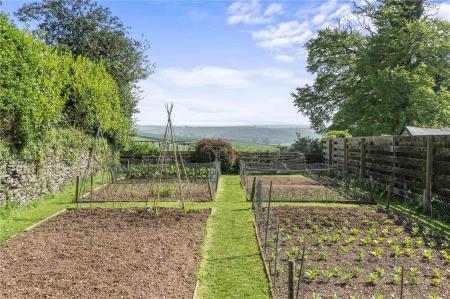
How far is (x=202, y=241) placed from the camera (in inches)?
319

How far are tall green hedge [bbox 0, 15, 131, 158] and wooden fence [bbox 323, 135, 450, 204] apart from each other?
1004 cm

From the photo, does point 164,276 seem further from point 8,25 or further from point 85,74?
point 85,74

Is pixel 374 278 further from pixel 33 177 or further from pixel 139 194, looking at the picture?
pixel 33 177

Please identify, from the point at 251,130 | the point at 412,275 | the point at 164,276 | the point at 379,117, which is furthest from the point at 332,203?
the point at 251,130

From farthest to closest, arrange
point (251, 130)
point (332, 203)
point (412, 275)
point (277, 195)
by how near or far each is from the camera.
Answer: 1. point (251, 130)
2. point (277, 195)
3. point (332, 203)
4. point (412, 275)

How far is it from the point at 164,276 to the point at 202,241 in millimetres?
2080

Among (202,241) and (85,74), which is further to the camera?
(85,74)

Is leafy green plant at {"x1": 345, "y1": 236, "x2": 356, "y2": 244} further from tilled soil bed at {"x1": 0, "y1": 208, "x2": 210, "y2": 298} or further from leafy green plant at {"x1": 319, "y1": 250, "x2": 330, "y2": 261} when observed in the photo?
tilled soil bed at {"x1": 0, "y1": 208, "x2": 210, "y2": 298}

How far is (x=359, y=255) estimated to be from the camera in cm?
693

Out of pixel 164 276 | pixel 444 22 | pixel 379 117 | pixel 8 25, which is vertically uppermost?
pixel 444 22

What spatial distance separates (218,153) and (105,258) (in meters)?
17.6

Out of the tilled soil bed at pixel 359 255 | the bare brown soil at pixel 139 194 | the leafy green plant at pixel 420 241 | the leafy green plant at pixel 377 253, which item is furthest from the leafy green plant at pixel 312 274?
the bare brown soil at pixel 139 194

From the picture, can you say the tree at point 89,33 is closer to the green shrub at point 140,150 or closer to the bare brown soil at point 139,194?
the green shrub at point 140,150

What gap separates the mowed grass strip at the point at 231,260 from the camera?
5637 mm
